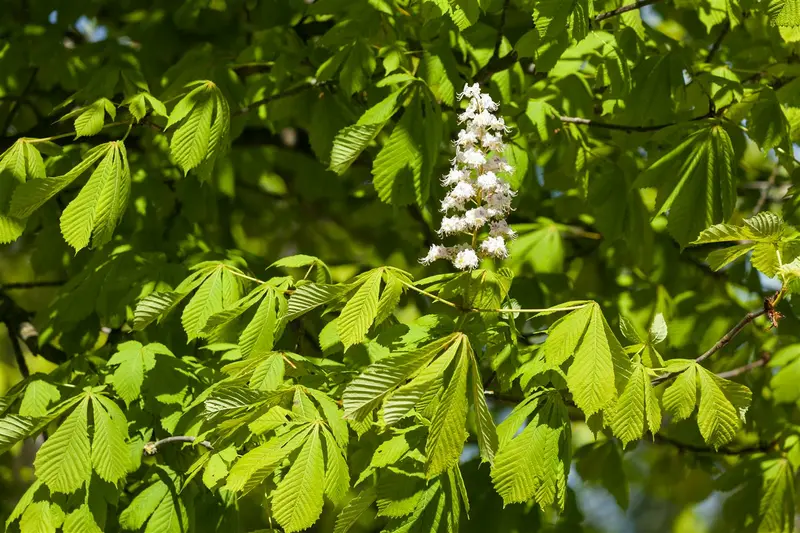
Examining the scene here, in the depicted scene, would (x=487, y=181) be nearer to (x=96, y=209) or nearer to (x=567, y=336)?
(x=567, y=336)

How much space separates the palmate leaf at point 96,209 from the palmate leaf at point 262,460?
0.65 m

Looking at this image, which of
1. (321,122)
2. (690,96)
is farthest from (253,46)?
(690,96)

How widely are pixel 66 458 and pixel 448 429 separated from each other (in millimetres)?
832

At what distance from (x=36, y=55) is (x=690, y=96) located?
223 centimetres

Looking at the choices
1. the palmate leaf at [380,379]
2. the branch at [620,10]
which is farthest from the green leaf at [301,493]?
the branch at [620,10]

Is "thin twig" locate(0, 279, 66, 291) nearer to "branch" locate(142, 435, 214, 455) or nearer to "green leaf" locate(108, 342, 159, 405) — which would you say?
"green leaf" locate(108, 342, 159, 405)

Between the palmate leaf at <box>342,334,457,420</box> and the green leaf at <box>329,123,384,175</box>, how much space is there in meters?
0.82

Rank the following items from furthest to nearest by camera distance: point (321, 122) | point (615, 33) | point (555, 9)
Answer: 1. point (321, 122)
2. point (615, 33)
3. point (555, 9)

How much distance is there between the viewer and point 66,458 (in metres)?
1.82

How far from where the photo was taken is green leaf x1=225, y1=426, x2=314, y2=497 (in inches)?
62.9

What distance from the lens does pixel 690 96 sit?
8.66ft

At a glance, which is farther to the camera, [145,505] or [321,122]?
[321,122]

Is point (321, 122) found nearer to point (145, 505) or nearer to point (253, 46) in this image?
point (253, 46)

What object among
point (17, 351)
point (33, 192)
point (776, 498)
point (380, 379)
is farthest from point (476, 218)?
point (17, 351)
